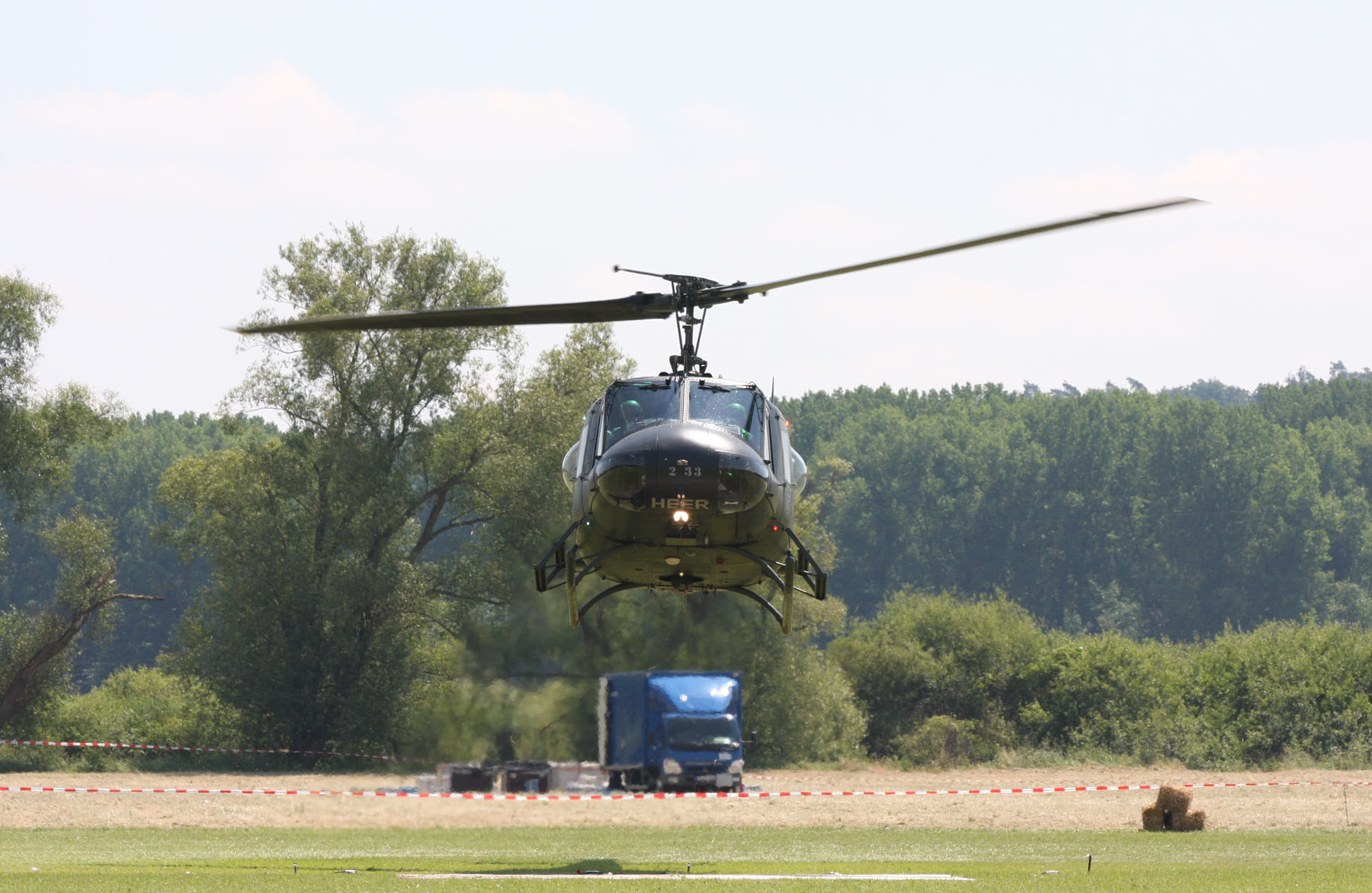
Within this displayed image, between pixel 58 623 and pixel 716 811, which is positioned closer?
pixel 716 811

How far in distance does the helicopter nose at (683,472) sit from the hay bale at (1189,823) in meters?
13.1

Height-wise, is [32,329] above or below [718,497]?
above

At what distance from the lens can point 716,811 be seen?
3116 centimetres

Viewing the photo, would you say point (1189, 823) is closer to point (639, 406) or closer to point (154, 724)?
point (639, 406)

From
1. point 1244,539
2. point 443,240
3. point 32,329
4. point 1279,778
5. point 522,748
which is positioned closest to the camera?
point 1279,778

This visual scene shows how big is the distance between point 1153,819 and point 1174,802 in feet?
1.69

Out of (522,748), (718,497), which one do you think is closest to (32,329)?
(522,748)

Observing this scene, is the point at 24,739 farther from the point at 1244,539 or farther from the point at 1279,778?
the point at 1244,539

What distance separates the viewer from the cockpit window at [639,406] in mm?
17328

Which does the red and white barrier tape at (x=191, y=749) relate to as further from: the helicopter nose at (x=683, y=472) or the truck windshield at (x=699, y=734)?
the helicopter nose at (x=683, y=472)

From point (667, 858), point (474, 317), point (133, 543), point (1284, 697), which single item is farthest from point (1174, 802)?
point (133, 543)

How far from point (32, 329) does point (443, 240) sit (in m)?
12.9

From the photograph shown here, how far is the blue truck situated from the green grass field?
193 inches

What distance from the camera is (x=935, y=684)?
175 feet
